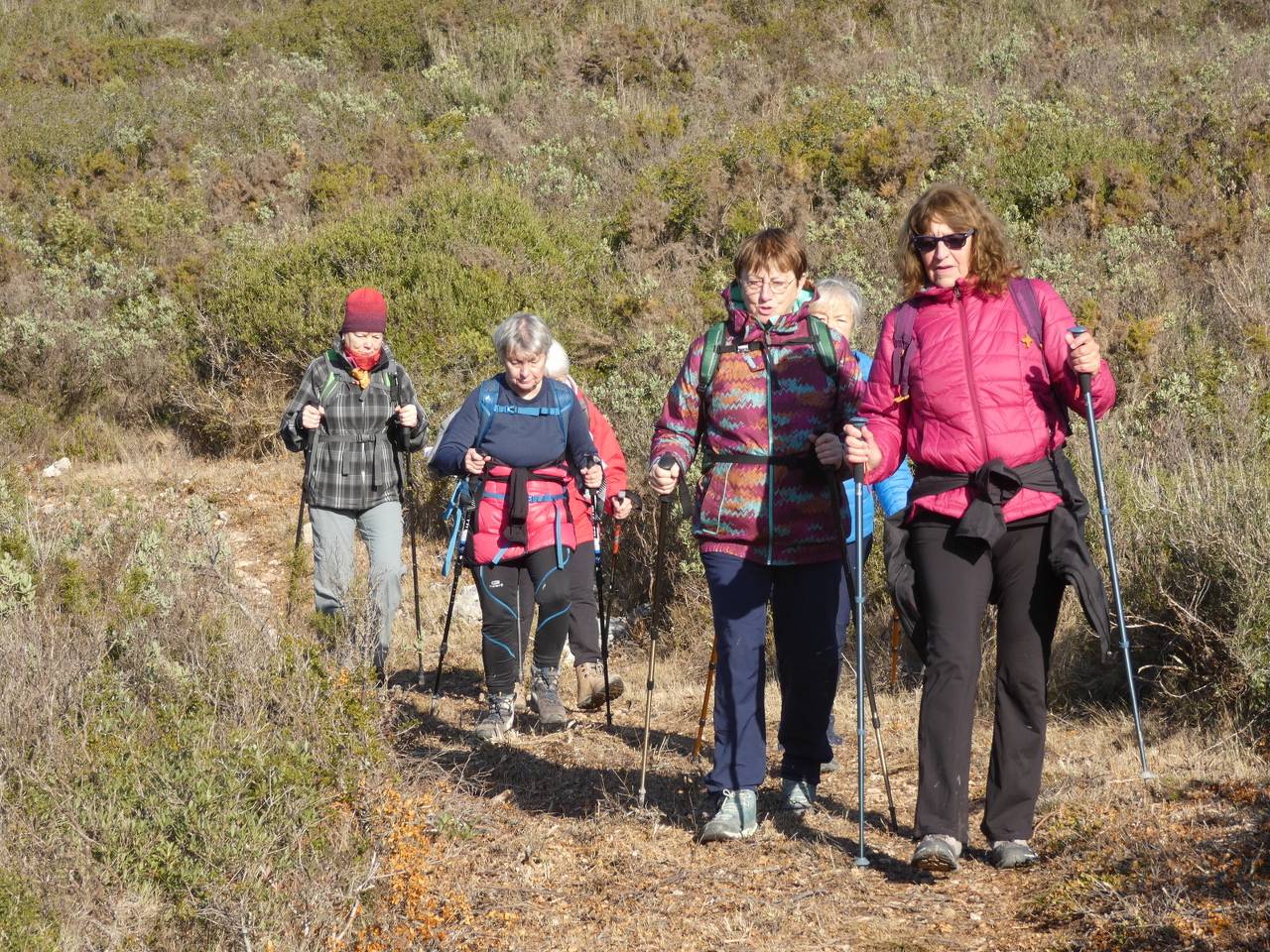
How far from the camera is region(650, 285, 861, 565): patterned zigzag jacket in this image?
4473mm

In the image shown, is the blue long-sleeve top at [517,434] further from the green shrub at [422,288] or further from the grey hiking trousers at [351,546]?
the green shrub at [422,288]

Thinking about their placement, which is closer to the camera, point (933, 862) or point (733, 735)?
point (933, 862)

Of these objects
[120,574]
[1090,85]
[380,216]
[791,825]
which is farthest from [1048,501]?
[1090,85]

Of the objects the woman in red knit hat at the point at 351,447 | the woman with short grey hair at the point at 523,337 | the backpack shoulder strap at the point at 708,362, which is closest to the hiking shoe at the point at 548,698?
the woman in red knit hat at the point at 351,447

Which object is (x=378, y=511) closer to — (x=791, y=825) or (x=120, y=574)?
(x=120, y=574)

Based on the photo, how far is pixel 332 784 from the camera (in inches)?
162

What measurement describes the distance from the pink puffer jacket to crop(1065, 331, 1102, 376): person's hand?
34mm

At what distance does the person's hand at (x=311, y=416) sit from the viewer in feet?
21.3

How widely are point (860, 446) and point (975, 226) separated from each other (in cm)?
76

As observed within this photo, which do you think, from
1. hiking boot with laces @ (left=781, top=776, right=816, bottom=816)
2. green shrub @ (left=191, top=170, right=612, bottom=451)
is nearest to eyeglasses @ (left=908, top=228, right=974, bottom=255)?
hiking boot with laces @ (left=781, top=776, right=816, bottom=816)

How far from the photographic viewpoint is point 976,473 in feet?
12.8

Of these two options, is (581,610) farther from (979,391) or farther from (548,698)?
(979,391)

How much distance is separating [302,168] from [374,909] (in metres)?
15.5

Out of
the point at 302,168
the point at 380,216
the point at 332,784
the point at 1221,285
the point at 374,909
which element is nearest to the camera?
the point at 374,909
